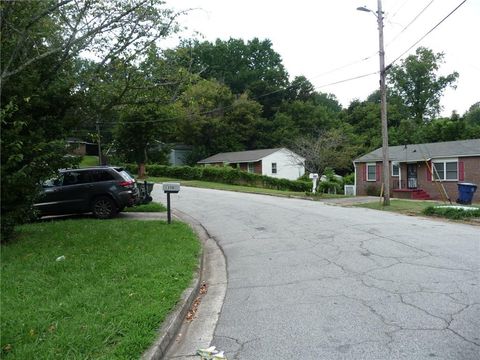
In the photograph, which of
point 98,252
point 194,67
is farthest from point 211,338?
point 194,67

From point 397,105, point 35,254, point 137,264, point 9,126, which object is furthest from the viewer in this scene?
point 397,105

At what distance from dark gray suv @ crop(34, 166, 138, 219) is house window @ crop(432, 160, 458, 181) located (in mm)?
21831

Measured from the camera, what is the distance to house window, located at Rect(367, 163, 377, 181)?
109 feet

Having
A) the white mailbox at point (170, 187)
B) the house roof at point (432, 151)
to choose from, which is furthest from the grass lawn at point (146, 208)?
the house roof at point (432, 151)

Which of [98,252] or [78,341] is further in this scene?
[98,252]

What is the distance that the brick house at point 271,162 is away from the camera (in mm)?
47875

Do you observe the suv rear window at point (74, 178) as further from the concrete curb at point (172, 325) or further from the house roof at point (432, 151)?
the house roof at point (432, 151)

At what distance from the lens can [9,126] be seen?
30.7ft

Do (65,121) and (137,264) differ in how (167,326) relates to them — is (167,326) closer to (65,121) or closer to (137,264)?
(137,264)

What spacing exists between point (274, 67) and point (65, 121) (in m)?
69.2

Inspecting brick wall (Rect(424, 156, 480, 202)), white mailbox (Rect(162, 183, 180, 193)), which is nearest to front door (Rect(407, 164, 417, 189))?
brick wall (Rect(424, 156, 480, 202))

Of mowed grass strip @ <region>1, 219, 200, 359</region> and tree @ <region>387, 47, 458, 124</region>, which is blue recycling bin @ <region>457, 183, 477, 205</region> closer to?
mowed grass strip @ <region>1, 219, 200, 359</region>

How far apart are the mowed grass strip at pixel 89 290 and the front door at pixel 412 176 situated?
2466 centimetres

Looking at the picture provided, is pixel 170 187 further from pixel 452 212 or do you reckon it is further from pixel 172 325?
pixel 452 212
